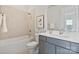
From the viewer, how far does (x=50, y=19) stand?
1550 millimetres

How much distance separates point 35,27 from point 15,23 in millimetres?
306

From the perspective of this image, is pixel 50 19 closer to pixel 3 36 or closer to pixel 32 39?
pixel 32 39

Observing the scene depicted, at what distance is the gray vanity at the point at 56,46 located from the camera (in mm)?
1361

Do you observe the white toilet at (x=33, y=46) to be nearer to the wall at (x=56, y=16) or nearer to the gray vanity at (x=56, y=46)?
the gray vanity at (x=56, y=46)

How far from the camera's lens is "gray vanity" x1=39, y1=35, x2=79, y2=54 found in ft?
4.47

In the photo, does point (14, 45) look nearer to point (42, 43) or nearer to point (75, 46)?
point (42, 43)

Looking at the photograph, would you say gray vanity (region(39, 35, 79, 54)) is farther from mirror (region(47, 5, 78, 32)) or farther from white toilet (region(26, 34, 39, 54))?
mirror (region(47, 5, 78, 32))

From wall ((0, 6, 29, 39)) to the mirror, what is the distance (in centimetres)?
36

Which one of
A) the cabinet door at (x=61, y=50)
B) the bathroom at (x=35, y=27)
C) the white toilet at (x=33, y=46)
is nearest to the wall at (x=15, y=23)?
the bathroom at (x=35, y=27)

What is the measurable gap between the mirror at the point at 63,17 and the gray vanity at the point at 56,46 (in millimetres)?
177

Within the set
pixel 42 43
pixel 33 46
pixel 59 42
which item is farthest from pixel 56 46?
pixel 33 46

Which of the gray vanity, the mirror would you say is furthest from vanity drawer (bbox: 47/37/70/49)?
the mirror

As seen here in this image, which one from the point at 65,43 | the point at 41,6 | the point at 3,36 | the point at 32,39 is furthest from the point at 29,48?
the point at 41,6
